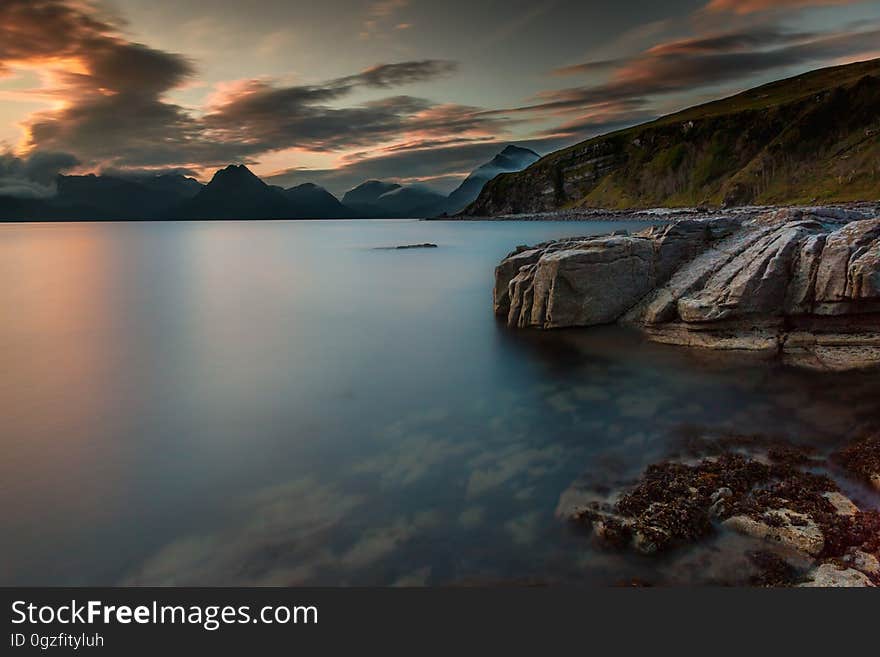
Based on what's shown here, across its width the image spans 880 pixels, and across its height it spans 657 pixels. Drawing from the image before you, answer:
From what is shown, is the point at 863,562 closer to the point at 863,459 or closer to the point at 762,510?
the point at 762,510

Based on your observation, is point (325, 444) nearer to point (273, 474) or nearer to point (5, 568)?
point (273, 474)

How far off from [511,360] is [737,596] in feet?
58.5

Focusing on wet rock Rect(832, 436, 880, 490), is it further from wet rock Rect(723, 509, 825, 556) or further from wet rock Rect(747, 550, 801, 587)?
wet rock Rect(747, 550, 801, 587)

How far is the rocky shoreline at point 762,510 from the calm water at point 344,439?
2.62ft

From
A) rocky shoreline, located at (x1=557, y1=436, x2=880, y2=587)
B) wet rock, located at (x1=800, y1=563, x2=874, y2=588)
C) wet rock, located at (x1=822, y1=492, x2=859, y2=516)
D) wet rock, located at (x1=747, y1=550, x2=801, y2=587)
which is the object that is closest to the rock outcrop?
rocky shoreline, located at (x1=557, y1=436, x2=880, y2=587)

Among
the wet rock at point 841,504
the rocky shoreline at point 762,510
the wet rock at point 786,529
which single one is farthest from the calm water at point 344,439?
the wet rock at point 841,504

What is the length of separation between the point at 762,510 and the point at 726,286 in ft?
60.1

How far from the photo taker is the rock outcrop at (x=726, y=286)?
2356 centimetres

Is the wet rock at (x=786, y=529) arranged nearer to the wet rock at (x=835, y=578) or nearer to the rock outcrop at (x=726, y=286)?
the wet rock at (x=835, y=578)

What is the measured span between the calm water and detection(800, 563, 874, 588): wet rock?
6.93 feet

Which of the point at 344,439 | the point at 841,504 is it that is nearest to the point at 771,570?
the point at 841,504

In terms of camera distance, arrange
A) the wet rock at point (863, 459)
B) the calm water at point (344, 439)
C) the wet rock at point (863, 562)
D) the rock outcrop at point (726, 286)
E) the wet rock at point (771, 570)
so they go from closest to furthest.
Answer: the wet rock at point (863, 562) < the wet rock at point (771, 570) < the calm water at point (344, 439) < the wet rock at point (863, 459) < the rock outcrop at point (726, 286)

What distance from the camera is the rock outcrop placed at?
2356cm

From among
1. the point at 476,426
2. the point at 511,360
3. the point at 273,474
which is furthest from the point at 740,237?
the point at 273,474
